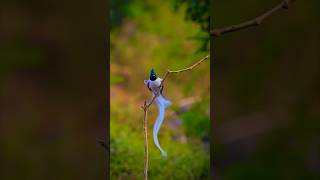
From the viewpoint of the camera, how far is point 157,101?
1.65 metres

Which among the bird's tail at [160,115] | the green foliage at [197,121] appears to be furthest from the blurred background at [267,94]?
the bird's tail at [160,115]

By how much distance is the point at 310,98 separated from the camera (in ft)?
5.64

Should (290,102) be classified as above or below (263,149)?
above

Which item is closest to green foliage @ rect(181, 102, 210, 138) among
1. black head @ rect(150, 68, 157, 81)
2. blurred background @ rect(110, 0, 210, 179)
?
blurred background @ rect(110, 0, 210, 179)

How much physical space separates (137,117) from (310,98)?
1.86ft

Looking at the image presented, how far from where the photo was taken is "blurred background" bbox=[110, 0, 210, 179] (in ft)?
5.42

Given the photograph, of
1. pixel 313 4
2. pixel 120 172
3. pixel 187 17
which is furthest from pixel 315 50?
pixel 120 172

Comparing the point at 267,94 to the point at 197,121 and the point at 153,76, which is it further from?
the point at 153,76

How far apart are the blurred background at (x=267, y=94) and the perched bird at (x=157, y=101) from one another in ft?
0.55

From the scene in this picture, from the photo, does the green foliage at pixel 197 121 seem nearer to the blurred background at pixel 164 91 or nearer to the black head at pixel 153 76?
the blurred background at pixel 164 91

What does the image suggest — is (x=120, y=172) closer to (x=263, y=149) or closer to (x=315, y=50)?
(x=263, y=149)
